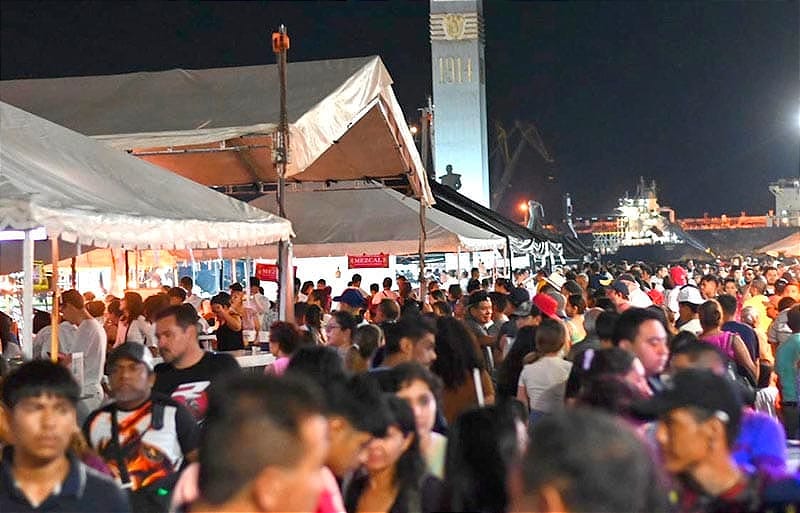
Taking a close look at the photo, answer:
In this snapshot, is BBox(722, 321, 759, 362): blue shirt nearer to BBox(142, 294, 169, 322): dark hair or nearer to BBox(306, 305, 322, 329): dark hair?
BBox(306, 305, 322, 329): dark hair

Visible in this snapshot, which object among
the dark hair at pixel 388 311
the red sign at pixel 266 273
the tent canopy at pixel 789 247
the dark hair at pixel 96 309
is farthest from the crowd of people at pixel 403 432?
the tent canopy at pixel 789 247

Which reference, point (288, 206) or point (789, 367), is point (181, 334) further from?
point (288, 206)

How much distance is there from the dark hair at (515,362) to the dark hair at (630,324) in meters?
1.72

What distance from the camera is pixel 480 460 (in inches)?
145

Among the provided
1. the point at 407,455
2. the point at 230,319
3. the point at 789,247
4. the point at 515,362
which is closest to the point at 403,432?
the point at 407,455

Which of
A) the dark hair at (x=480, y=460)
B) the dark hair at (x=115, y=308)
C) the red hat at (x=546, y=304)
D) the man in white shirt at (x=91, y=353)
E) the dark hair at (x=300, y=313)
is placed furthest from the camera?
the dark hair at (x=115, y=308)

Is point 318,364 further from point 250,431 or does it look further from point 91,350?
point 91,350

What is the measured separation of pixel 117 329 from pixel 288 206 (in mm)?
8632

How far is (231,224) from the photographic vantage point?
848cm

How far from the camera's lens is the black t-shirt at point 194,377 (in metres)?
5.66

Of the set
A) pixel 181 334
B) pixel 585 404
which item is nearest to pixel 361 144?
pixel 181 334

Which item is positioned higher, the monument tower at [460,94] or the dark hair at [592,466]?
the monument tower at [460,94]

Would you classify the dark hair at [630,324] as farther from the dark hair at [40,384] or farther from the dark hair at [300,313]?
the dark hair at [300,313]

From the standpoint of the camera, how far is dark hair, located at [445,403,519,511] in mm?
3609
